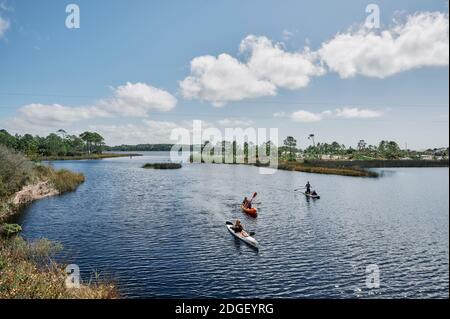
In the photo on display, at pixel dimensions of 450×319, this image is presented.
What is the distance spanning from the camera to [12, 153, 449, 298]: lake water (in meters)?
19.0

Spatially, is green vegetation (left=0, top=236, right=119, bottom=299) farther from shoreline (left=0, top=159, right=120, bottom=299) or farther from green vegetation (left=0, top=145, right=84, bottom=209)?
green vegetation (left=0, top=145, right=84, bottom=209)

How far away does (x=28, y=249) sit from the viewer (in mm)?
22531

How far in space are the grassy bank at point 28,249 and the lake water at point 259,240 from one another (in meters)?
1.70

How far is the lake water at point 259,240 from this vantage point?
750 inches

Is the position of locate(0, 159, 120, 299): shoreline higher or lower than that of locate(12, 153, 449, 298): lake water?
higher

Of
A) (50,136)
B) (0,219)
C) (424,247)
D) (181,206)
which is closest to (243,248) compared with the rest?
(424,247)

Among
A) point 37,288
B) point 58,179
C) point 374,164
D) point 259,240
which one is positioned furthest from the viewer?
point 374,164

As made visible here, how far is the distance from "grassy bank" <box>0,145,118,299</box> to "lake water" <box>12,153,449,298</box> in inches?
67.0

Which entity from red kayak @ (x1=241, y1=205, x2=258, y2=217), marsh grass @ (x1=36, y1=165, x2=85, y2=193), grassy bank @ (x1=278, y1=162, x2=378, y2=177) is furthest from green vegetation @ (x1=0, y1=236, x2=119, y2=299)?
grassy bank @ (x1=278, y1=162, x2=378, y2=177)

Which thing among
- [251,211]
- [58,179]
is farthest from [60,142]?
[251,211]

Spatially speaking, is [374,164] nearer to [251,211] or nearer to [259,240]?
[251,211]

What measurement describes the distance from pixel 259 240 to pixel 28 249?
17405 mm

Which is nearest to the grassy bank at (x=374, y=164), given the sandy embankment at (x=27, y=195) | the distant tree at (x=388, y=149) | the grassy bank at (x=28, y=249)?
the distant tree at (x=388, y=149)

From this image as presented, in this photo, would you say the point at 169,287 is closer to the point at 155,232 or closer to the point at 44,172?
the point at 155,232
